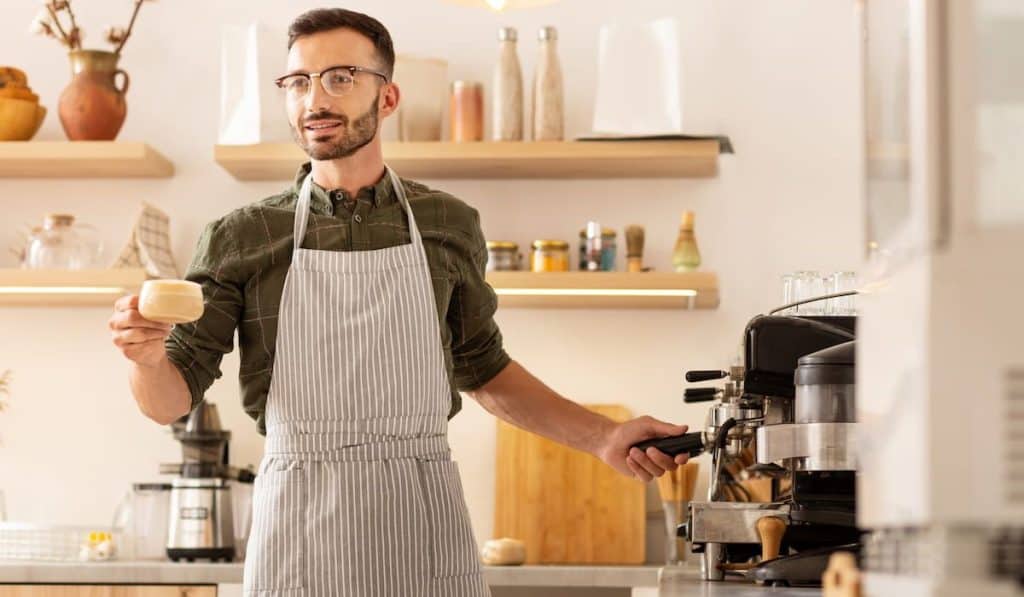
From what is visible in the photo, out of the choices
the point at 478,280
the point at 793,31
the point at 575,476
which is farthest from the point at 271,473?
the point at 793,31

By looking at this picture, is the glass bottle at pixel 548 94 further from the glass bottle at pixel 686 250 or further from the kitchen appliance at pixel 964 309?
the kitchen appliance at pixel 964 309

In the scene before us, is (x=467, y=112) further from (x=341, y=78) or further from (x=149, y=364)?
Answer: (x=149, y=364)

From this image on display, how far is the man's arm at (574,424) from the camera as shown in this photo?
224 cm

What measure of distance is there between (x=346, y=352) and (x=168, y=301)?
0.47 m

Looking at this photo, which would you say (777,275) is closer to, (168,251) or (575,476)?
(575,476)

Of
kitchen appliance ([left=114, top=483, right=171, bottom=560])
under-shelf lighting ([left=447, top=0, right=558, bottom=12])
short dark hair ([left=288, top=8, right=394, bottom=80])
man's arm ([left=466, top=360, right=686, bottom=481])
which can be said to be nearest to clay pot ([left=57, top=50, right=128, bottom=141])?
kitchen appliance ([left=114, top=483, right=171, bottom=560])

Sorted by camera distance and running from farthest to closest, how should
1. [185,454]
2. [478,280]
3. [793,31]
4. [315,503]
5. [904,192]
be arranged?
1. [793,31]
2. [185,454]
3. [478,280]
4. [315,503]
5. [904,192]

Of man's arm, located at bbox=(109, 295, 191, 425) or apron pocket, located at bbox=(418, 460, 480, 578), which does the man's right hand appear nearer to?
man's arm, located at bbox=(109, 295, 191, 425)

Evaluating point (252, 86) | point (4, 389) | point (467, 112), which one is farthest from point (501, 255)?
point (4, 389)

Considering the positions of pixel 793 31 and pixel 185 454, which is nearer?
pixel 185 454

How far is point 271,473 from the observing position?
2.16 meters

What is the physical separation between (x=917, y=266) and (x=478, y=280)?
1.63 m

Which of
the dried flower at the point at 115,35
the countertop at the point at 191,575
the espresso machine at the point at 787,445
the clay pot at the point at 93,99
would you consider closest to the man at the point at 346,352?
the espresso machine at the point at 787,445

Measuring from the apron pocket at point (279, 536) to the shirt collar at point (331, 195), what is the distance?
1.49 ft
